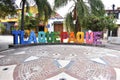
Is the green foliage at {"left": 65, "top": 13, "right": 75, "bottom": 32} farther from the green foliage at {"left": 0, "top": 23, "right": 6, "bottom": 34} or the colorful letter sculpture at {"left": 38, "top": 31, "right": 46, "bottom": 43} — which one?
the green foliage at {"left": 0, "top": 23, "right": 6, "bottom": 34}

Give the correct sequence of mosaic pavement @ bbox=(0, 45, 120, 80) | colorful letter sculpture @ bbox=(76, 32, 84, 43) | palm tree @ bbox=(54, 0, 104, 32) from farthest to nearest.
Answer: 1. palm tree @ bbox=(54, 0, 104, 32)
2. colorful letter sculpture @ bbox=(76, 32, 84, 43)
3. mosaic pavement @ bbox=(0, 45, 120, 80)

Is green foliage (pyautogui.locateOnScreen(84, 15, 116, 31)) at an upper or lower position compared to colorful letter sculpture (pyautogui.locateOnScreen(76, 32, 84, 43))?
upper

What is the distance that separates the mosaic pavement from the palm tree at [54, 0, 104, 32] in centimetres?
833

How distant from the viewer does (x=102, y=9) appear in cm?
2081

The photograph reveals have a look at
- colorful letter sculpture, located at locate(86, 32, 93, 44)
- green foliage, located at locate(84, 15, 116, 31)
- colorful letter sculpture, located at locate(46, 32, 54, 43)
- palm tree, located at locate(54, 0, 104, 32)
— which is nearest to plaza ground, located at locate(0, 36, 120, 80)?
colorful letter sculpture, located at locate(46, 32, 54, 43)

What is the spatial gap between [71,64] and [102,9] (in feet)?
40.2

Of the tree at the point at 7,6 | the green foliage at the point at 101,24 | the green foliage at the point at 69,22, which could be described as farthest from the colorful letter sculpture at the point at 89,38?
the green foliage at the point at 101,24

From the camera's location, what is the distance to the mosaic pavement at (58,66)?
8773 millimetres

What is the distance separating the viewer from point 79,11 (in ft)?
63.1

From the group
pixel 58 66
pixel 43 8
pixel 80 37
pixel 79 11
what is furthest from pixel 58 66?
pixel 79 11

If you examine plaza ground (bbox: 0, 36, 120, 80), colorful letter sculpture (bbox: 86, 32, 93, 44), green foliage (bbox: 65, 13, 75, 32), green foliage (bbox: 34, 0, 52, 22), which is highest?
green foliage (bbox: 34, 0, 52, 22)

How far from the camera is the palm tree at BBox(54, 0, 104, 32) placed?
63.2 ft

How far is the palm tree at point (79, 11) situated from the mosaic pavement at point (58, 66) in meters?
8.33

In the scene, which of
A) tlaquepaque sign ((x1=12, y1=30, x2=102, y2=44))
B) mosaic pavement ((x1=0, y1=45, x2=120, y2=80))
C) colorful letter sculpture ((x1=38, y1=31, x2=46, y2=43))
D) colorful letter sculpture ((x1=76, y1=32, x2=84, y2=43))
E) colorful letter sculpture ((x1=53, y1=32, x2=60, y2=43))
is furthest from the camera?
colorful letter sculpture ((x1=76, y1=32, x2=84, y2=43))
